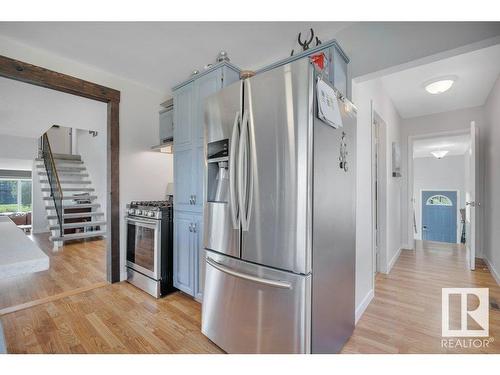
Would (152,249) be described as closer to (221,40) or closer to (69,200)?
(221,40)

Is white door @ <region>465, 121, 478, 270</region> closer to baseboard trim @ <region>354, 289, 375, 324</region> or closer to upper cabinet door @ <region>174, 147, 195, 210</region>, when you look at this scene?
baseboard trim @ <region>354, 289, 375, 324</region>

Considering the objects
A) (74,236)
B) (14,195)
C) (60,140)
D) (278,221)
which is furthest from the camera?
(14,195)

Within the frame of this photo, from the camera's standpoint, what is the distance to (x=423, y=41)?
161cm

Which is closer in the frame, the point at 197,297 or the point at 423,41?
the point at 423,41

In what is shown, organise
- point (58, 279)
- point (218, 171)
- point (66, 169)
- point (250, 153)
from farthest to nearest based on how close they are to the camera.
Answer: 1. point (66, 169)
2. point (58, 279)
3. point (218, 171)
4. point (250, 153)

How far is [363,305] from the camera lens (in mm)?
2143

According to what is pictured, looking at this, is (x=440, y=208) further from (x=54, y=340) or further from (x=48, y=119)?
(x=48, y=119)

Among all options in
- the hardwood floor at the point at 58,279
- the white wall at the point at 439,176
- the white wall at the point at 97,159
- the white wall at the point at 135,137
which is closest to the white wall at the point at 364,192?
the white wall at the point at 135,137

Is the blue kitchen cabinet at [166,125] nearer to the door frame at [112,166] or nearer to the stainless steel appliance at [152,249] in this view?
the door frame at [112,166]

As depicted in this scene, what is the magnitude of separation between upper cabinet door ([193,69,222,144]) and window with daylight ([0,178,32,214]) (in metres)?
8.78

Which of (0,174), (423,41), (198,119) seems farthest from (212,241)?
(0,174)

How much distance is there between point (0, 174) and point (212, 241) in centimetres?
Answer: 972

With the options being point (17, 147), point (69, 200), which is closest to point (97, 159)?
point (69, 200)
